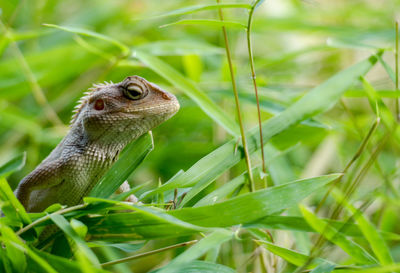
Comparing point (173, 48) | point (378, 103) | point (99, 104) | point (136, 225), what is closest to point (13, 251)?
point (136, 225)

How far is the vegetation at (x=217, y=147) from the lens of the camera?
1264mm

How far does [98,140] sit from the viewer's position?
1725 millimetres

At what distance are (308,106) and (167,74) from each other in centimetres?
58

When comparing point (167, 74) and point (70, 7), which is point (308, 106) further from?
point (70, 7)

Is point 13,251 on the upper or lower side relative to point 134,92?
lower

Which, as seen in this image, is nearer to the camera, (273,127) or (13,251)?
(13,251)

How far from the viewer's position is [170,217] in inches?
46.3

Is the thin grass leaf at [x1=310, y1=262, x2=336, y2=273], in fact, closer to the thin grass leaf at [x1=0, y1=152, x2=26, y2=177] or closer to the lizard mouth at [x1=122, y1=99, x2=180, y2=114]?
the lizard mouth at [x1=122, y1=99, x2=180, y2=114]

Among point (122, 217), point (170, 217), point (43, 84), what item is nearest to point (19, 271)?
point (122, 217)

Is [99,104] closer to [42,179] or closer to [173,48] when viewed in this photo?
[42,179]

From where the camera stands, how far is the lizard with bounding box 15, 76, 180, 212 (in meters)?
1.67

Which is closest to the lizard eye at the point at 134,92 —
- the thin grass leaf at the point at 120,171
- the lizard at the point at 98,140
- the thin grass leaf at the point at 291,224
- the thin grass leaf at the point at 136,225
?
the lizard at the point at 98,140

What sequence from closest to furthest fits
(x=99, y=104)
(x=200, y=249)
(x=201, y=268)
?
(x=200, y=249), (x=201, y=268), (x=99, y=104)

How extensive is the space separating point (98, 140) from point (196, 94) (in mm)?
414
